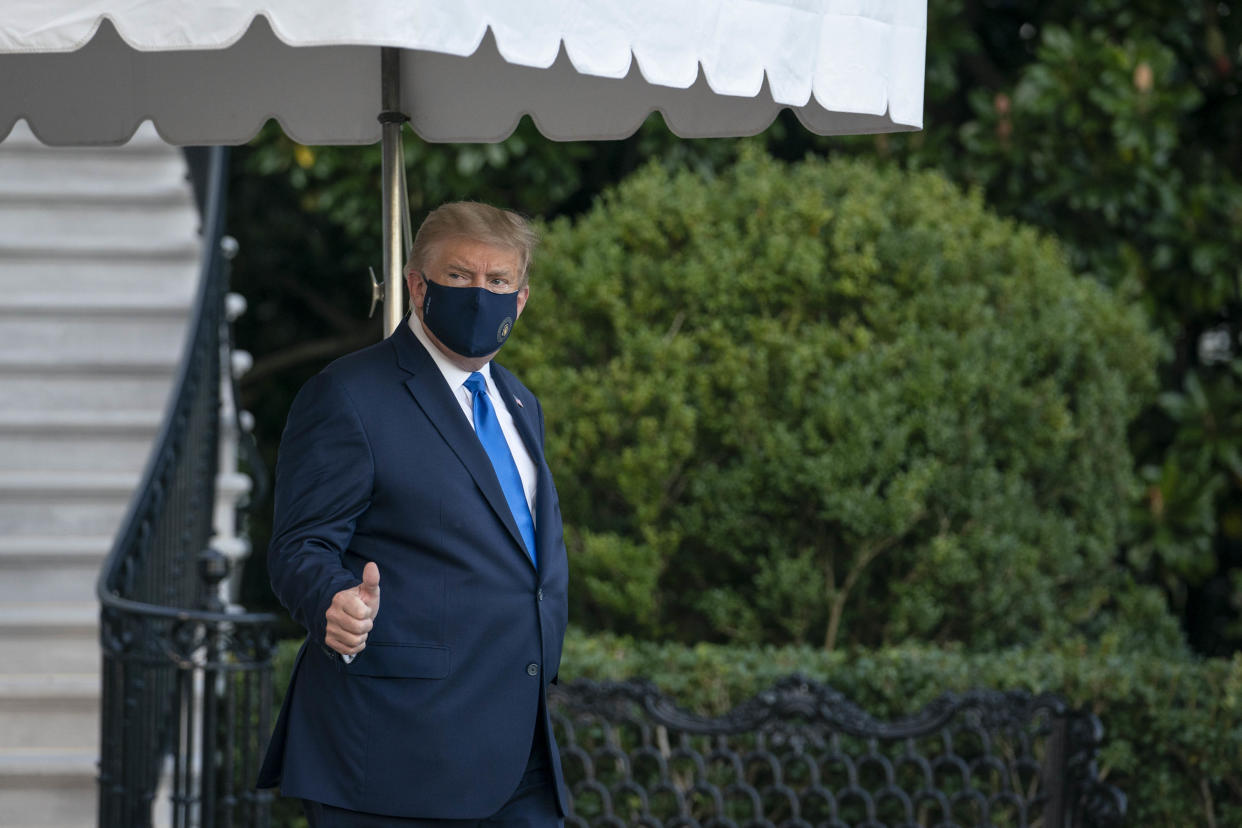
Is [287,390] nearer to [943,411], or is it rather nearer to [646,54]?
[943,411]

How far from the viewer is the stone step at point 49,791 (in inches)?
188

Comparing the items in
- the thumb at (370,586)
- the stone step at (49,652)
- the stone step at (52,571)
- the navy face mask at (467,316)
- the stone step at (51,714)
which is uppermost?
the navy face mask at (467,316)

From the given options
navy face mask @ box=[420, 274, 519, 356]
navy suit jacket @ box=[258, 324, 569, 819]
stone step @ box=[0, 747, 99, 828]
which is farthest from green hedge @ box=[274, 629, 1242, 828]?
navy face mask @ box=[420, 274, 519, 356]

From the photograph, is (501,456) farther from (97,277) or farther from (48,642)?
(97,277)

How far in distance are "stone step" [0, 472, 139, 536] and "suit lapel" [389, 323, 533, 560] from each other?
3.77 metres

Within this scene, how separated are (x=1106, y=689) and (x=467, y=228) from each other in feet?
10.6

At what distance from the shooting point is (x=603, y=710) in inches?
187

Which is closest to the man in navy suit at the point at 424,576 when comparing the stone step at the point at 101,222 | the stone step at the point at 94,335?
the stone step at the point at 94,335

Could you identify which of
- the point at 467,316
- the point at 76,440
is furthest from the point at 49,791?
the point at 467,316

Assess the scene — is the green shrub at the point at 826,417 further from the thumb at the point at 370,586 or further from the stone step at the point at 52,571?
the thumb at the point at 370,586

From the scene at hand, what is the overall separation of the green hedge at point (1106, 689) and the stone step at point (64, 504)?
6.55 feet

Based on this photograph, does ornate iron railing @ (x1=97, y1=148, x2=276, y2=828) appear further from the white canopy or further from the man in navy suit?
the man in navy suit

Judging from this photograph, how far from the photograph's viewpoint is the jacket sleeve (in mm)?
2178

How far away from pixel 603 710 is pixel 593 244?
93.9 inches
